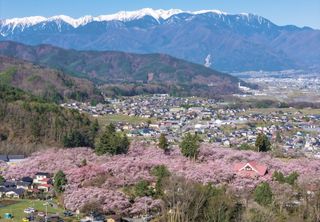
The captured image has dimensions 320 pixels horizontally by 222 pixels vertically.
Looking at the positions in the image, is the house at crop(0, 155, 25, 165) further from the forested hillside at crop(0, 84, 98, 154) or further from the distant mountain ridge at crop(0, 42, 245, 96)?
the distant mountain ridge at crop(0, 42, 245, 96)

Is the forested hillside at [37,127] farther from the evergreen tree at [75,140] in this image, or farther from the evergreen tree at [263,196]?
the evergreen tree at [263,196]

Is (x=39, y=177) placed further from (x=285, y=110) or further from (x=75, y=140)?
(x=285, y=110)

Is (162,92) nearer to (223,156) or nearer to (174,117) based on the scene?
(174,117)

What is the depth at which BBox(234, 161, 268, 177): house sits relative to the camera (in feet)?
76.2

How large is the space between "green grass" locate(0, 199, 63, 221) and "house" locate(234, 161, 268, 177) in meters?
7.77

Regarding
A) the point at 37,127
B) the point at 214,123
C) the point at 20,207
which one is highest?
the point at 37,127

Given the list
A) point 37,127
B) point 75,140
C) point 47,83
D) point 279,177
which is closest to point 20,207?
point 279,177

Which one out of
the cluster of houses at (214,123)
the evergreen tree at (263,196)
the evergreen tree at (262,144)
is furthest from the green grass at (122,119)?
the evergreen tree at (263,196)

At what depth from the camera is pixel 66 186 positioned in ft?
73.0

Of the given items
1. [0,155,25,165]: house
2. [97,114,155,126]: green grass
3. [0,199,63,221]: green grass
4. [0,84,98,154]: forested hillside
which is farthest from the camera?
[97,114,155,126]: green grass

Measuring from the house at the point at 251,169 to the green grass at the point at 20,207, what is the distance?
7.77 meters

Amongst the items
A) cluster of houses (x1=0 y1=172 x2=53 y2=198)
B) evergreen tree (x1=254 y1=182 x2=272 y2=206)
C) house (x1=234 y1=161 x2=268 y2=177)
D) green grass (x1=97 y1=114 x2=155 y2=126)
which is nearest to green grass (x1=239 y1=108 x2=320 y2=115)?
green grass (x1=97 y1=114 x2=155 y2=126)

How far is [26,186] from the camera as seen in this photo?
78.6 feet

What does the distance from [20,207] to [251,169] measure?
9400 mm
